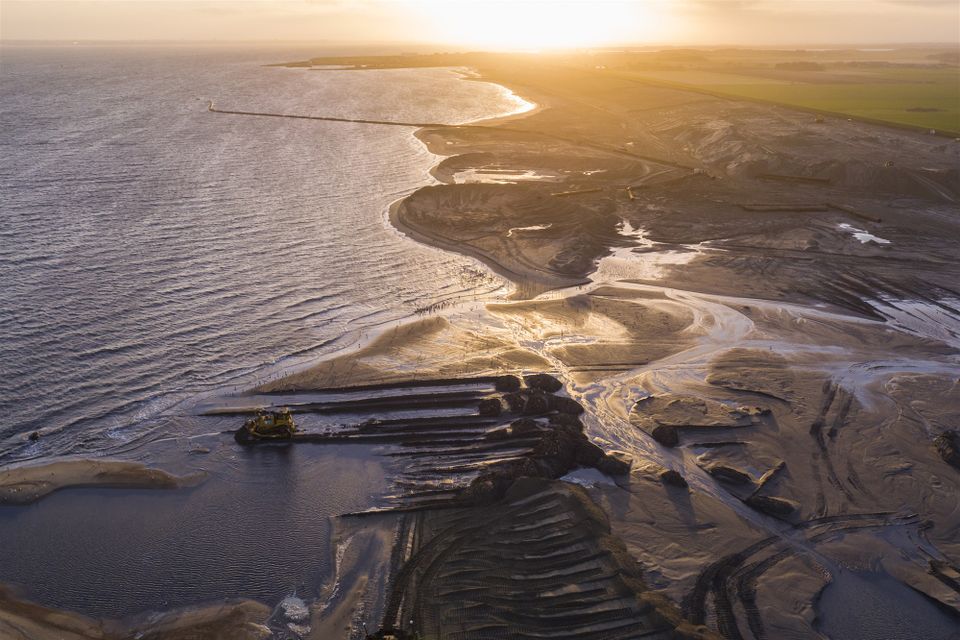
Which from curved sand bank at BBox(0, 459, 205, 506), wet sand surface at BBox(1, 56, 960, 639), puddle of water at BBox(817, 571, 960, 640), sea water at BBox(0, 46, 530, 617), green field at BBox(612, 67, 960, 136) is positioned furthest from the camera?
green field at BBox(612, 67, 960, 136)

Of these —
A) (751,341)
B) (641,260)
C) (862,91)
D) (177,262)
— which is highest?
(862,91)

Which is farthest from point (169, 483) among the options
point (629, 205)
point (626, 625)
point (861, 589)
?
point (629, 205)

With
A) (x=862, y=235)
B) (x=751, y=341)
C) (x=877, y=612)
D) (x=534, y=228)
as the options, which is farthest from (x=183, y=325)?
(x=862, y=235)

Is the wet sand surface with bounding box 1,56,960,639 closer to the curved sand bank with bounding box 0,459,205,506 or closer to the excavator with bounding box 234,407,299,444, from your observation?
the excavator with bounding box 234,407,299,444

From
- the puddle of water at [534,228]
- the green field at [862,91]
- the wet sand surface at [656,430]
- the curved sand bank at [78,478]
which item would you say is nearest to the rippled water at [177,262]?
the curved sand bank at [78,478]

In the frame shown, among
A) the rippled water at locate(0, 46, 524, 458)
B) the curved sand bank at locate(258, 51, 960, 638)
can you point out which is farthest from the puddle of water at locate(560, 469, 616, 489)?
the rippled water at locate(0, 46, 524, 458)

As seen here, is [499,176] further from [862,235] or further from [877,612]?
[877,612]

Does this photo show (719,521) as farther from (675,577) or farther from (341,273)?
(341,273)
